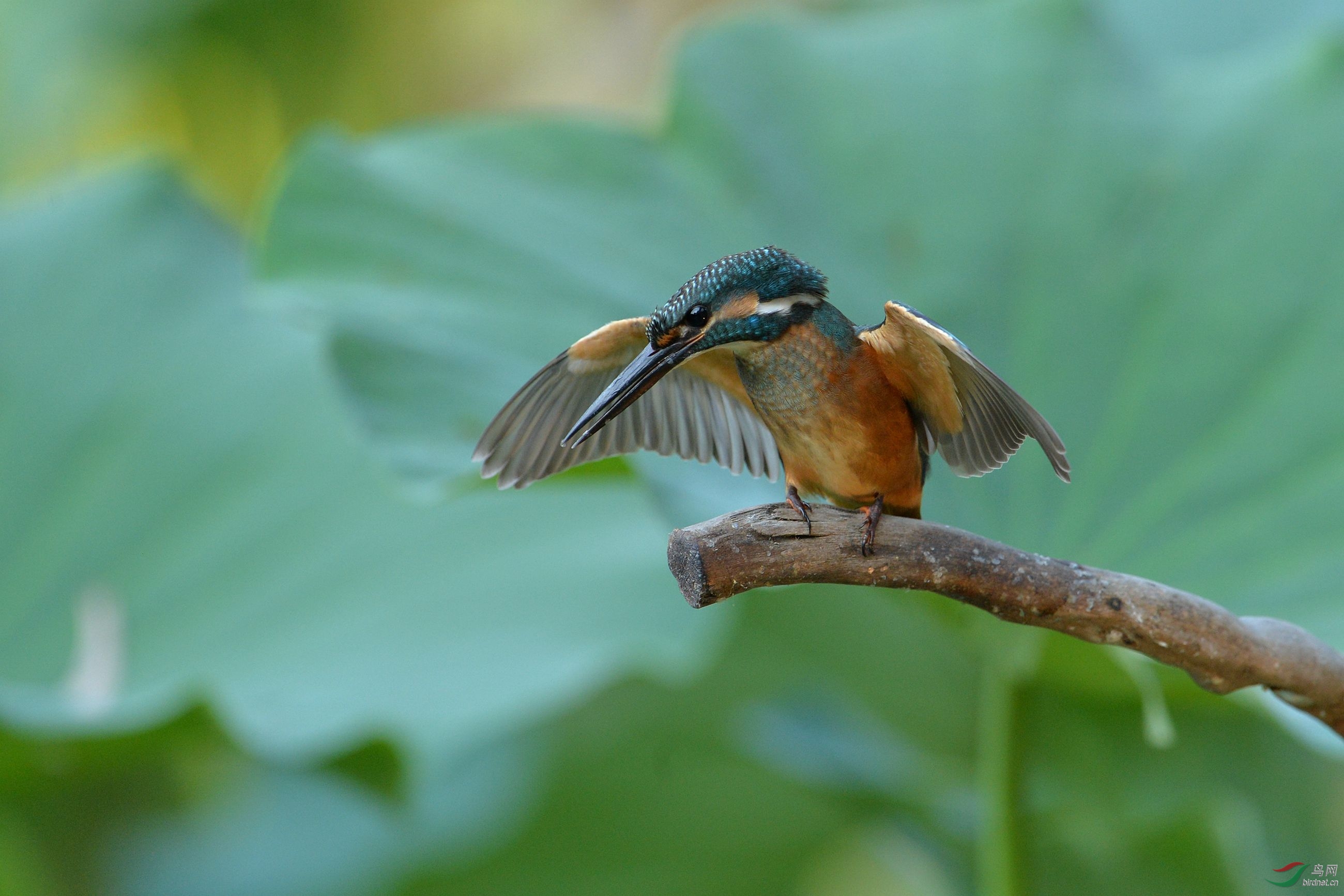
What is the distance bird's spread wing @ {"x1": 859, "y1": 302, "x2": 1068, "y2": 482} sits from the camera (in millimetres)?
776

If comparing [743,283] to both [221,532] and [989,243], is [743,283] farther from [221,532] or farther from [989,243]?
[221,532]

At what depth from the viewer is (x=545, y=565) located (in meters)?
2.20

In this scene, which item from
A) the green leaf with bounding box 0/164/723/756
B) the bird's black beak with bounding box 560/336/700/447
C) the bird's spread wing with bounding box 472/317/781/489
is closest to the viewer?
the bird's black beak with bounding box 560/336/700/447

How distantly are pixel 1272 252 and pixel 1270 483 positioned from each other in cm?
34

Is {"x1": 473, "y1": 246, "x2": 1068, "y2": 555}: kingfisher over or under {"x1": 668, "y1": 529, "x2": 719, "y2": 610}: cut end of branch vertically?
over

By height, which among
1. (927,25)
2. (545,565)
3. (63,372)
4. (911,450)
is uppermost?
(927,25)

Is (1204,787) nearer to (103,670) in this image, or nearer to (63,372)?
(103,670)

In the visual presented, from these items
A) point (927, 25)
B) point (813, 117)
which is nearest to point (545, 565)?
point (813, 117)

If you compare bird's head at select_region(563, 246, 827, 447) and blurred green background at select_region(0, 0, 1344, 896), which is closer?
bird's head at select_region(563, 246, 827, 447)

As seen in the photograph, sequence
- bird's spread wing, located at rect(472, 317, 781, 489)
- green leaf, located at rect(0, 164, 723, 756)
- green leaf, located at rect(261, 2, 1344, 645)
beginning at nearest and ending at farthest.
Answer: bird's spread wing, located at rect(472, 317, 781, 489) < green leaf, located at rect(261, 2, 1344, 645) < green leaf, located at rect(0, 164, 723, 756)

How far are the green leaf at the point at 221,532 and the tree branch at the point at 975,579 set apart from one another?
3.61 ft

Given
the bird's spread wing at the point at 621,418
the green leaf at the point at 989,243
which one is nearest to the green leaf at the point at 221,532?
the green leaf at the point at 989,243

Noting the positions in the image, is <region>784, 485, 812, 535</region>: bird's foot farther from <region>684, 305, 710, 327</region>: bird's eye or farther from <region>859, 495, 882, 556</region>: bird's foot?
<region>684, 305, 710, 327</region>: bird's eye

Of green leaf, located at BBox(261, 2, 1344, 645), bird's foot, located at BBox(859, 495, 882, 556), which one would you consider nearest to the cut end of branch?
bird's foot, located at BBox(859, 495, 882, 556)
